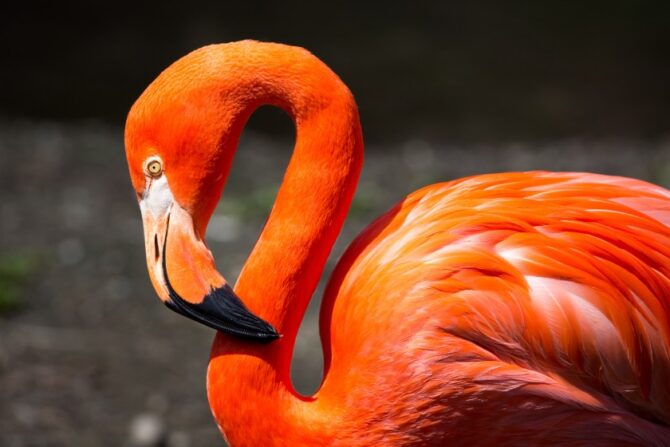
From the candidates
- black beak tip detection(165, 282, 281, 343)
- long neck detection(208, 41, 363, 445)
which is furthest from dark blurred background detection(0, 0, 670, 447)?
black beak tip detection(165, 282, 281, 343)

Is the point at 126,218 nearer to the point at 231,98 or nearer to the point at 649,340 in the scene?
the point at 231,98

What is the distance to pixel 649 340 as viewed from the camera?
8.26 ft

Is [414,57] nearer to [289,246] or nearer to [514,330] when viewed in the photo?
[289,246]

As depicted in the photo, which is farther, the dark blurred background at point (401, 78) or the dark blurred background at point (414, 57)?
the dark blurred background at point (414, 57)

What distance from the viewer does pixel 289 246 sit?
102 inches

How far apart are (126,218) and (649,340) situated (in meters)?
4.83

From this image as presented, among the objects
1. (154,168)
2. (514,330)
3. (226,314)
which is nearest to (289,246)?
(226,314)

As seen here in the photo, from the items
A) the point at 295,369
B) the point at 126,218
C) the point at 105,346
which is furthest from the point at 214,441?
the point at 126,218

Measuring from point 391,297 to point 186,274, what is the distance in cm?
57

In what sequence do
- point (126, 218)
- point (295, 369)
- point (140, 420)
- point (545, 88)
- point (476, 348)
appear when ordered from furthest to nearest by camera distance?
point (545, 88), point (126, 218), point (295, 369), point (140, 420), point (476, 348)

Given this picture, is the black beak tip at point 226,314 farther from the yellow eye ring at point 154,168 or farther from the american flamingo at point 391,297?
the yellow eye ring at point 154,168

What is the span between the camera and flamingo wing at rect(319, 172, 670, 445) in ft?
7.94

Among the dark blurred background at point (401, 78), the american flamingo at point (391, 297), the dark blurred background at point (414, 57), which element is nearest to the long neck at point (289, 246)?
the american flamingo at point (391, 297)

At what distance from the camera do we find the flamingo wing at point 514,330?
95.3 inches
